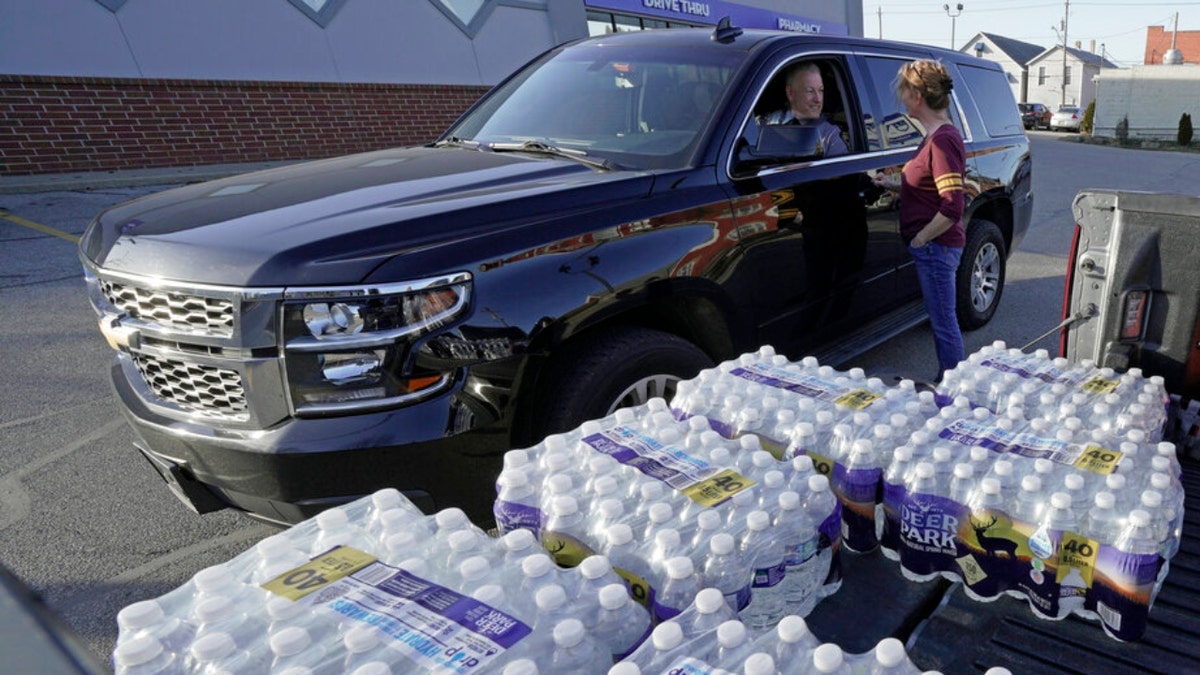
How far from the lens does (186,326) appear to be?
2328 mm

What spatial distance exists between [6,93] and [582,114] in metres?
9.87

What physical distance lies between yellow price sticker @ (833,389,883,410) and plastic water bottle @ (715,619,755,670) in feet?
3.38

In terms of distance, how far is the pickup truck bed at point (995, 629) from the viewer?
159cm

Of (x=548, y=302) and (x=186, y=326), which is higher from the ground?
(x=186, y=326)

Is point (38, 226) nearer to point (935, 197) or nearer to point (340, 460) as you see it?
point (340, 460)

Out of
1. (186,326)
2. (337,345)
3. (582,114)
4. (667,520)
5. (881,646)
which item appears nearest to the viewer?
(881,646)

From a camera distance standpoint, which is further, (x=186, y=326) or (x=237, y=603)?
(x=186, y=326)

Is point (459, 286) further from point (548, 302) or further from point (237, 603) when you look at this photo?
point (237, 603)

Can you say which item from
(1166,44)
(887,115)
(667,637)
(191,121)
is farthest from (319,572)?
(1166,44)

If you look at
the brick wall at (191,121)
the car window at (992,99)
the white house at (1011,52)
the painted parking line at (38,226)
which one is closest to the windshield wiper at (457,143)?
Result: the car window at (992,99)

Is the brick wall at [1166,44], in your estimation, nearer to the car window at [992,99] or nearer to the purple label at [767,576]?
the car window at [992,99]

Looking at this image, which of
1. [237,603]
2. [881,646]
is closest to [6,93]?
[237,603]

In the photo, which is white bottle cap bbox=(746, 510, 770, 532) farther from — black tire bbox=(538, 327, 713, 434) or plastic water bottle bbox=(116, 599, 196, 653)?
plastic water bottle bbox=(116, 599, 196, 653)

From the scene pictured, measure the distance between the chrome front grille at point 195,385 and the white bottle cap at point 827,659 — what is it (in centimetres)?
178
